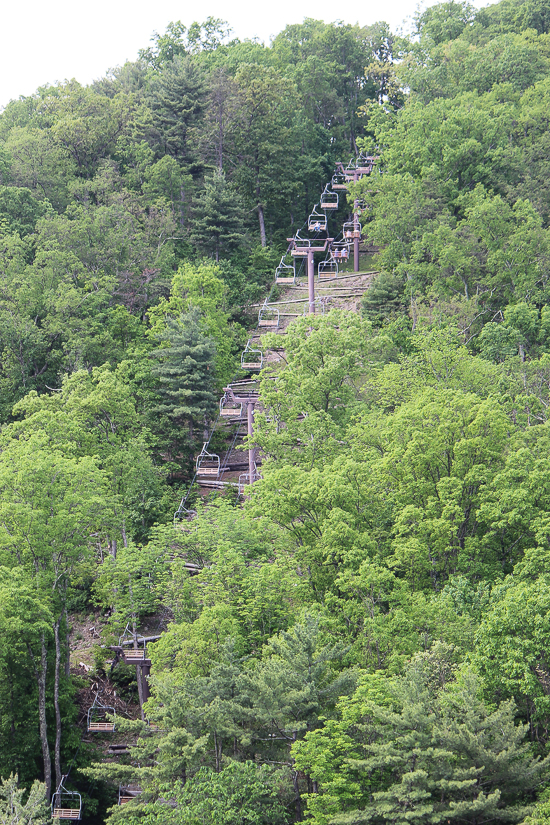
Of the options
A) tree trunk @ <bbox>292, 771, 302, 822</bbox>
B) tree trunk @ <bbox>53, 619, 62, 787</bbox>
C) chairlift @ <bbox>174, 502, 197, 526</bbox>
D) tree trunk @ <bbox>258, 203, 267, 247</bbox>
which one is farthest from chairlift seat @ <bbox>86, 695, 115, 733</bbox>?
tree trunk @ <bbox>258, 203, 267, 247</bbox>

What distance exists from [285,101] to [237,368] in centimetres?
2622

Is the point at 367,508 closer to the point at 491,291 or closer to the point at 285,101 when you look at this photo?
the point at 491,291

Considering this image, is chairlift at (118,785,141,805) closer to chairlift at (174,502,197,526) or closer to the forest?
the forest

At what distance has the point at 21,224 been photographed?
55.3m

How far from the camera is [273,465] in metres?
35.3

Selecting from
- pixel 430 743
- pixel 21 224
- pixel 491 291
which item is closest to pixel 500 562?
pixel 430 743

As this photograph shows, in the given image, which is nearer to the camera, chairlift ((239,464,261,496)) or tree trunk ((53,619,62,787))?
tree trunk ((53,619,62,787))

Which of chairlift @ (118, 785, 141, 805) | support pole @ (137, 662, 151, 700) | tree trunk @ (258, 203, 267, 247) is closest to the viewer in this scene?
chairlift @ (118, 785, 141, 805)

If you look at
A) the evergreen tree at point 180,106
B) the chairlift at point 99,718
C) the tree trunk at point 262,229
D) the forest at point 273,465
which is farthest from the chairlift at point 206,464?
the evergreen tree at point 180,106

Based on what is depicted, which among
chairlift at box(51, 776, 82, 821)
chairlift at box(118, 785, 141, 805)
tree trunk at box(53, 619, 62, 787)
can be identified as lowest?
chairlift at box(118, 785, 141, 805)

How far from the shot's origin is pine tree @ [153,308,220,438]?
145ft

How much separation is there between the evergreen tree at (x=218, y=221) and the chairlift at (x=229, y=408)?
45.9ft

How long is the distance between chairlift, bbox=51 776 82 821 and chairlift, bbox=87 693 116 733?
234cm

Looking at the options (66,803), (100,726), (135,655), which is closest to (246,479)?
(135,655)
